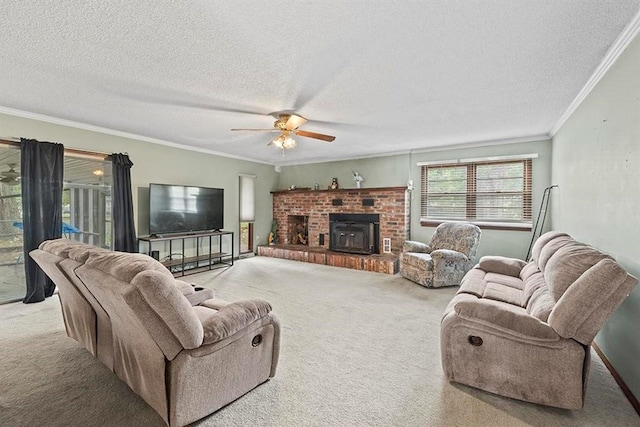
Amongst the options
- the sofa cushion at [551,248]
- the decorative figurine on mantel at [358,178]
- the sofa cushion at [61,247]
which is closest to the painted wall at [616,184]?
the sofa cushion at [551,248]

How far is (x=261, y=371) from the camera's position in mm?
2055

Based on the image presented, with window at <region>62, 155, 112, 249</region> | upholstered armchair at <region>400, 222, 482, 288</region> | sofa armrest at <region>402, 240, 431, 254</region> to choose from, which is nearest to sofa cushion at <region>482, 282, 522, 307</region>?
upholstered armchair at <region>400, 222, 482, 288</region>

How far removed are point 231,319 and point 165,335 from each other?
375mm

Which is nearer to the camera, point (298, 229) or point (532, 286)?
point (532, 286)

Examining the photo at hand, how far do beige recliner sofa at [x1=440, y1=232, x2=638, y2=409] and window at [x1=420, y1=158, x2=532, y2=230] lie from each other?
311cm

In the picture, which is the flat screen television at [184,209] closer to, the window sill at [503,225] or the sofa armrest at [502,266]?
the window sill at [503,225]

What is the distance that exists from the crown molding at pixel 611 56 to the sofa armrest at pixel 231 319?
2933 mm

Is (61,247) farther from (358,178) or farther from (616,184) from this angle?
(358,178)

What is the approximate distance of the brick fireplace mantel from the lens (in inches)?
241

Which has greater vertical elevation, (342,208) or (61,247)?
(342,208)

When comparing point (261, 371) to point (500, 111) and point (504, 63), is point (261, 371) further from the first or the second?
point (500, 111)

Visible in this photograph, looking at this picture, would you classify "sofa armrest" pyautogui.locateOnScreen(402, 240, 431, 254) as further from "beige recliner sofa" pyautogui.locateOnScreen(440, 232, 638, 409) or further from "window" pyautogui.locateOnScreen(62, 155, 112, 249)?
"window" pyautogui.locateOnScreen(62, 155, 112, 249)

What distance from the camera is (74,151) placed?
14.0ft

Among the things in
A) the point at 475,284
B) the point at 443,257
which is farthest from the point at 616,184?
the point at 443,257
